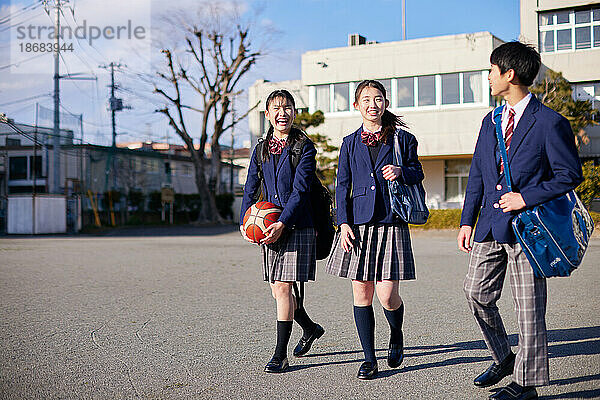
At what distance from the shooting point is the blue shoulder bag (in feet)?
11.4

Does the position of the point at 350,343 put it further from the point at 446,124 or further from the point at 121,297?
the point at 446,124

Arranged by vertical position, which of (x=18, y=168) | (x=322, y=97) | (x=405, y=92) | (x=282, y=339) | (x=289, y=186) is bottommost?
(x=282, y=339)

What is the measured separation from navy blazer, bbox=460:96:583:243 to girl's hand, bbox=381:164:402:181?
634 mm

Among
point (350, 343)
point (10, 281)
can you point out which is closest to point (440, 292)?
point (350, 343)

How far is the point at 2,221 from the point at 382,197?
28.7 meters

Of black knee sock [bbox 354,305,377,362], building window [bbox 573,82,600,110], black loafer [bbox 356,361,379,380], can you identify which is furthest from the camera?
building window [bbox 573,82,600,110]

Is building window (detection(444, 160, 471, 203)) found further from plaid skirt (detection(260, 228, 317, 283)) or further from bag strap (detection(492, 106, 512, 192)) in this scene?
bag strap (detection(492, 106, 512, 192))

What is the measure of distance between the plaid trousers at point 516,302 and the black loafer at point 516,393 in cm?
8

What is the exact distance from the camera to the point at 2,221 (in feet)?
96.5

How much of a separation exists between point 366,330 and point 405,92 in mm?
26989

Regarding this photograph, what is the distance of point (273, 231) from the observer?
4.45m

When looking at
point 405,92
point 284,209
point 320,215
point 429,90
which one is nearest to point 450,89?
point 429,90

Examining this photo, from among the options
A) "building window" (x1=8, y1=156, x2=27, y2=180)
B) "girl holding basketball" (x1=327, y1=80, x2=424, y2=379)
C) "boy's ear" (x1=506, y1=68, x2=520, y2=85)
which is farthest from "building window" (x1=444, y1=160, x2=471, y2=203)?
"building window" (x1=8, y1=156, x2=27, y2=180)

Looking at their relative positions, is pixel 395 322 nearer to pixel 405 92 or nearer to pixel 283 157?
pixel 283 157
